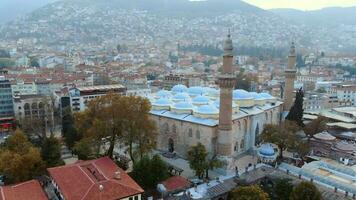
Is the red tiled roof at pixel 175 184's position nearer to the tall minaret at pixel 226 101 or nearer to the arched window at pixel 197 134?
the tall minaret at pixel 226 101

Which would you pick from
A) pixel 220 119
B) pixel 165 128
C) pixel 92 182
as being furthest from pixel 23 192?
pixel 165 128

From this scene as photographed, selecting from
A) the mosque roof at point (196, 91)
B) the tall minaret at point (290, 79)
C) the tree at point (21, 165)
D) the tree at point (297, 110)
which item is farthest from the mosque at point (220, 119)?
the tree at point (21, 165)

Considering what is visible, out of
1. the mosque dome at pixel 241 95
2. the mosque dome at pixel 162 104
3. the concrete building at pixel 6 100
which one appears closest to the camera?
the mosque dome at pixel 162 104

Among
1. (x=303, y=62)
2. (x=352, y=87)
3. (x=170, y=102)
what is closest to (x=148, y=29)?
(x=303, y=62)

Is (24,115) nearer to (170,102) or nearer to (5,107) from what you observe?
(5,107)

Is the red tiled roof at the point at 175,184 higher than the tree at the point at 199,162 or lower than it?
lower
